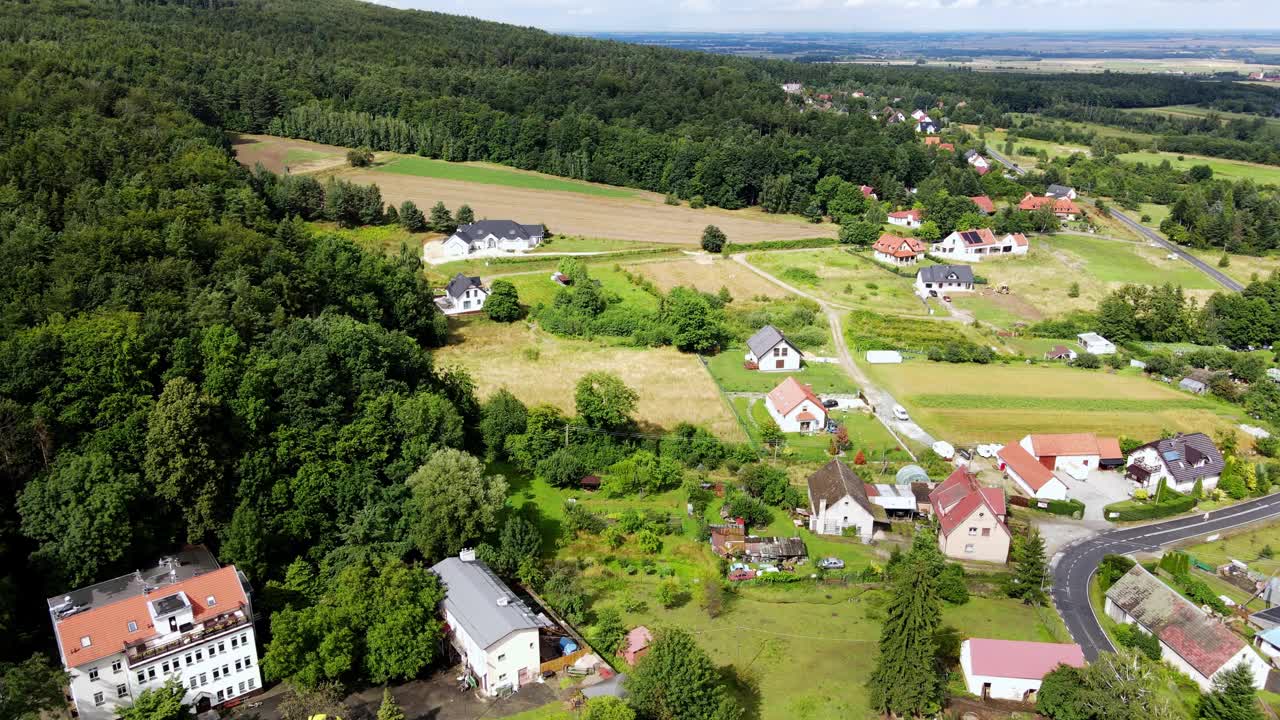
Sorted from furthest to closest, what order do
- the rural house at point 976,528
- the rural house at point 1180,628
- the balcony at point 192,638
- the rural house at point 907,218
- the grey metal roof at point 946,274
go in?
the rural house at point 907,218 < the grey metal roof at point 946,274 < the rural house at point 976,528 < the rural house at point 1180,628 < the balcony at point 192,638

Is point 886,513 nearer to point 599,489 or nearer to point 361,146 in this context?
point 599,489

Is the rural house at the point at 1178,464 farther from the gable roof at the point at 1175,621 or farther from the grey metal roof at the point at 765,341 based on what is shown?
the grey metal roof at the point at 765,341

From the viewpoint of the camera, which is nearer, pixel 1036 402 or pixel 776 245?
pixel 1036 402

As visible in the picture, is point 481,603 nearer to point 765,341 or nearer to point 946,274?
point 765,341

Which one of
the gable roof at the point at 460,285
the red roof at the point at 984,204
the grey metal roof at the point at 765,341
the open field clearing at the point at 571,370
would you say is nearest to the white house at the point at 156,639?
the open field clearing at the point at 571,370

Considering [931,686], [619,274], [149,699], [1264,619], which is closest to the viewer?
[149,699]

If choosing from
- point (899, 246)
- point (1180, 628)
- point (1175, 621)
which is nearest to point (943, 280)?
point (899, 246)

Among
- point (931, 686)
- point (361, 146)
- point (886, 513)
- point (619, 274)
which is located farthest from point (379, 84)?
point (931, 686)
